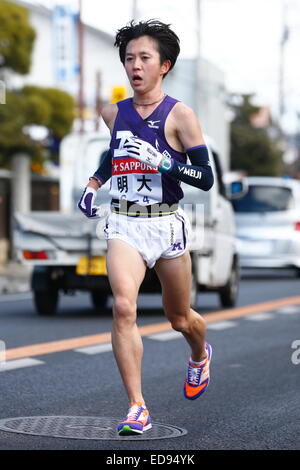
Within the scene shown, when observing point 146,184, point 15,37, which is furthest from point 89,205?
point 15,37

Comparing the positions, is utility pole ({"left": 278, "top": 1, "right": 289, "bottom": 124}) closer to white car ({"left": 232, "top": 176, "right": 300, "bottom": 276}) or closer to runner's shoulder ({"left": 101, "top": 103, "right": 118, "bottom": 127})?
white car ({"left": 232, "top": 176, "right": 300, "bottom": 276})

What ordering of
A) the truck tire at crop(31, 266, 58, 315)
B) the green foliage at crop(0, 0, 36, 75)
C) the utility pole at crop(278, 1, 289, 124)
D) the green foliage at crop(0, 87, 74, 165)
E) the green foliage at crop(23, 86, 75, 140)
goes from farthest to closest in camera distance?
the utility pole at crop(278, 1, 289, 124) → the green foliage at crop(23, 86, 75, 140) → the green foliage at crop(0, 87, 74, 165) → the green foliage at crop(0, 0, 36, 75) → the truck tire at crop(31, 266, 58, 315)

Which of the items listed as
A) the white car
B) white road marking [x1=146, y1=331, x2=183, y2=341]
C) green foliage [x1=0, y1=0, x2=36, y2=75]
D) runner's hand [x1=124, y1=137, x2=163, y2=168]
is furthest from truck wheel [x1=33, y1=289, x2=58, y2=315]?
green foliage [x1=0, y1=0, x2=36, y2=75]

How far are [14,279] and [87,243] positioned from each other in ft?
28.9

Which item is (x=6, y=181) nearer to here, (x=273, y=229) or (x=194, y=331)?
(x=273, y=229)

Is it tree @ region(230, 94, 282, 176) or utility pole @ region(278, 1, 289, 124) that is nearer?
utility pole @ region(278, 1, 289, 124)

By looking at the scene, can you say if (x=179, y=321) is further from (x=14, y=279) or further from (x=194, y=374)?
(x=14, y=279)

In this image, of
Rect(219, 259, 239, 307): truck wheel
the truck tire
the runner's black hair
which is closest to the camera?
the runner's black hair

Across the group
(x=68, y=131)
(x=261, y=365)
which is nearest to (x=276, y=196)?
(x=68, y=131)

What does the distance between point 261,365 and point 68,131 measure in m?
19.9

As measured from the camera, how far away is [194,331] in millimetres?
6203

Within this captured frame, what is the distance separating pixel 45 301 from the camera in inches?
507

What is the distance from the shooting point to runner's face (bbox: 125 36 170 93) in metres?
5.78

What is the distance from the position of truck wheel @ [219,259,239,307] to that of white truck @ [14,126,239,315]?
0.31 meters
